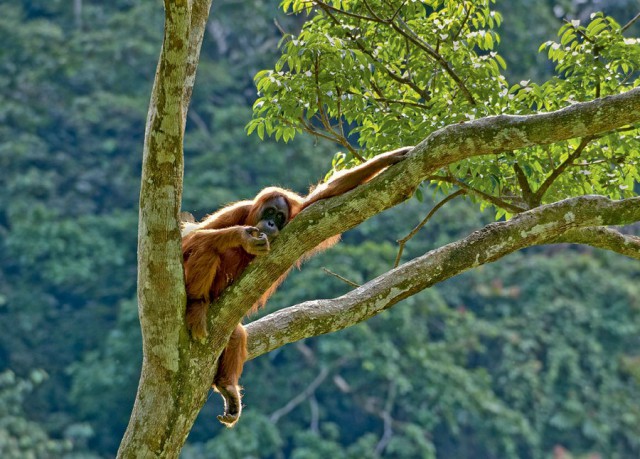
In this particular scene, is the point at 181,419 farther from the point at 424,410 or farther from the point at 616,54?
the point at 424,410

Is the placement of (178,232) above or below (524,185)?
above

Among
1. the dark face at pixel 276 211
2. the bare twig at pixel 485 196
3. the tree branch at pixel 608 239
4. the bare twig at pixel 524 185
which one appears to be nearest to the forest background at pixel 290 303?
the bare twig at pixel 524 185

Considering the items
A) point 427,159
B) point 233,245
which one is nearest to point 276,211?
point 233,245

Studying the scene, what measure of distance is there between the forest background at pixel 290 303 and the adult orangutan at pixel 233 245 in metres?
12.3

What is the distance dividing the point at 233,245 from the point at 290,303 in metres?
13.6

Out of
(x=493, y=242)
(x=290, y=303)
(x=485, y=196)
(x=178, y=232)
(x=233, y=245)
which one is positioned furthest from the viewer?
(x=290, y=303)

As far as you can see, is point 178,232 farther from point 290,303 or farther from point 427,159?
point 290,303

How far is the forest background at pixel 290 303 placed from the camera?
18.3 m

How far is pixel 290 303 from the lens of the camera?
58.6ft

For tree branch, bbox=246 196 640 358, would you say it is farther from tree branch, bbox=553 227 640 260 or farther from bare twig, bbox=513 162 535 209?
bare twig, bbox=513 162 535 209

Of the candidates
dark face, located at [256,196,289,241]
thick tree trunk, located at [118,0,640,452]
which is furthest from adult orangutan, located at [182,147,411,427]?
thick tree trunk, located at [118,0,640,452]

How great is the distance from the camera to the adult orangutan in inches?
164

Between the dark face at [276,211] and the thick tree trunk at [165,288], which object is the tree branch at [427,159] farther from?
the dark face at [276,211]

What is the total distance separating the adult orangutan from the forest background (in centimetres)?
1233
